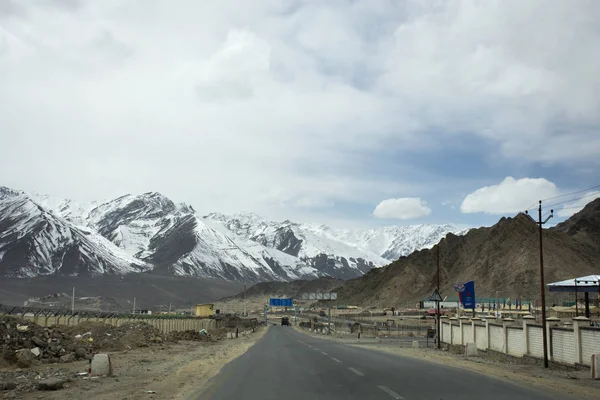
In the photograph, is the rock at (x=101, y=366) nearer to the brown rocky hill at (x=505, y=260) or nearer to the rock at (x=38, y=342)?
the rock at (x=38, y=342)

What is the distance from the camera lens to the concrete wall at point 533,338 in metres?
27.8

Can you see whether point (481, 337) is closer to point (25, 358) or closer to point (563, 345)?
point (563, 345)

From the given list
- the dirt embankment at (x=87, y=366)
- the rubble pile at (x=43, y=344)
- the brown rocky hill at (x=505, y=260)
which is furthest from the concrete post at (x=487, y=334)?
the brown rocky hill at (x=505, y=260)

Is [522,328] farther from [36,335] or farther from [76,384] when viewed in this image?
[36,335]

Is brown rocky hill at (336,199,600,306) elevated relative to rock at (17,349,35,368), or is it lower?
elevated

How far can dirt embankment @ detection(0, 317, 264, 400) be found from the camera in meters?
19.8

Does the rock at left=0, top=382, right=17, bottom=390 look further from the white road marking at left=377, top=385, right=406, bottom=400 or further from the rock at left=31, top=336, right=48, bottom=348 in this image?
the rock at left=31, top=336, right=48, bottom=348

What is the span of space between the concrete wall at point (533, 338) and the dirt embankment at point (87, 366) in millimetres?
16363

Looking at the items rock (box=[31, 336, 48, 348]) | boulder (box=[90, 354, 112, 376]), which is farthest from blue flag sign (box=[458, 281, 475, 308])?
boulder (box=[90, 354, 112, 376])

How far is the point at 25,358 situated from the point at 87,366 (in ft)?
10.3

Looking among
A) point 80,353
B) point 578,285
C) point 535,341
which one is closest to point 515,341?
point 535,341

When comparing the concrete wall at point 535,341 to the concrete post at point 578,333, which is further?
the concrete wall at point 535,341

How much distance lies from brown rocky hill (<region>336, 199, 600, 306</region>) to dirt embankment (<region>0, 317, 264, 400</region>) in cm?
9734

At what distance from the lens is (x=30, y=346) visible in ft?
114
